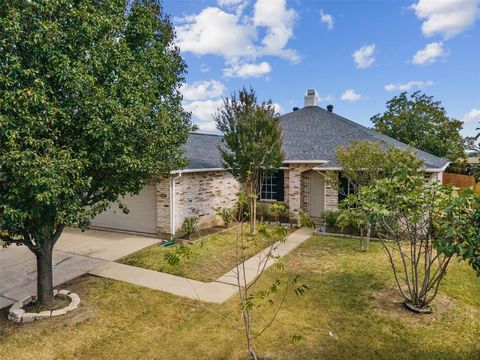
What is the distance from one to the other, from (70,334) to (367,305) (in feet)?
18.8

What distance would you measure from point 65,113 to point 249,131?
7036mm

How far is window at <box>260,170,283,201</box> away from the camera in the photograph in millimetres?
15305

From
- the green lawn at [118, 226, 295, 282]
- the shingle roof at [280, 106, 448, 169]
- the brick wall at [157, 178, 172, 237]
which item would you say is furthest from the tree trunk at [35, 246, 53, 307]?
the shingle roof at [280, 106, 448, 169]

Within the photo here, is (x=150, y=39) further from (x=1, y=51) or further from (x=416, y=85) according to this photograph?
(x=416, y=85)

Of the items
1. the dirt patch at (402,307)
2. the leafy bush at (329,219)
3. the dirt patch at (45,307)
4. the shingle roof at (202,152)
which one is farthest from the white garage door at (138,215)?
the dirt patch at (402,307)

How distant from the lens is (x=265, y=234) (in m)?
4.21

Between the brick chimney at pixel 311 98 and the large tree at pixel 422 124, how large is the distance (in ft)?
28.8

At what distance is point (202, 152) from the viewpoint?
15961mm

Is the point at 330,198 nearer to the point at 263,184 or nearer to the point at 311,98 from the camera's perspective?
the point at 263,184

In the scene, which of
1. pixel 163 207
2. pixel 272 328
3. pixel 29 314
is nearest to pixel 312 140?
pixel 163 207

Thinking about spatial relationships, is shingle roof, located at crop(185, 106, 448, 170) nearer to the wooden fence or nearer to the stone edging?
the stone edging

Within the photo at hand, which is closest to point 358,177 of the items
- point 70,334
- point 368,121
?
point 70,334

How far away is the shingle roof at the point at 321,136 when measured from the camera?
1470cm

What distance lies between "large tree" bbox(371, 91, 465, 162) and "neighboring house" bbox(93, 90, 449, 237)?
35.7ft
